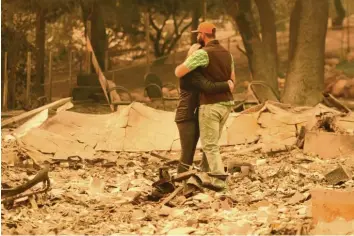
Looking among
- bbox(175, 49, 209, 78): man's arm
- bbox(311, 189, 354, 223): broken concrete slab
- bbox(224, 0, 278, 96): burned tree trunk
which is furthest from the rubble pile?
bbox(224, 0, 278, 96): burned tree trunk

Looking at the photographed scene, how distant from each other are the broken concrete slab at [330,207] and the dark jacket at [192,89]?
2.00 m

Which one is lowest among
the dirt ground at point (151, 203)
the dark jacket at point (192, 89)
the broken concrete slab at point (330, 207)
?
the dirt ground at point (151, 203)

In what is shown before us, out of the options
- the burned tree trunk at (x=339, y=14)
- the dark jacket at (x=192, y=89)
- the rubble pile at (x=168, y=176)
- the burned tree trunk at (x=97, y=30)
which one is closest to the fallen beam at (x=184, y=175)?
the rubble pile at (x=168, y=176)

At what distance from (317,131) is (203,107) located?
413 centimetres

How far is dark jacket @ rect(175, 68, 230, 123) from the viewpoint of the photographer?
37.2 feet

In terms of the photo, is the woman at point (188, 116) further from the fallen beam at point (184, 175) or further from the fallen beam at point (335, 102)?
the fallen beam at point (335, 102)

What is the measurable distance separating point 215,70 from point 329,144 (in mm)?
4041

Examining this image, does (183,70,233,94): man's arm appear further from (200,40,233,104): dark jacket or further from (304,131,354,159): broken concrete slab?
(304,131,354,159): broken concrete slab

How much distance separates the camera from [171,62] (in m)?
36.2

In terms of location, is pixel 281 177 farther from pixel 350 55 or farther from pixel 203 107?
pixel 350 55

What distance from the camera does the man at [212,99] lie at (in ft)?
37.1

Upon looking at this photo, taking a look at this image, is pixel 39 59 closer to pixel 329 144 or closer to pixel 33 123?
pixel 33 123

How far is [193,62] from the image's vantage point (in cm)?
1124

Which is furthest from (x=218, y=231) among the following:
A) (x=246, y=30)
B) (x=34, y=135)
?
(x=246, y=30)
